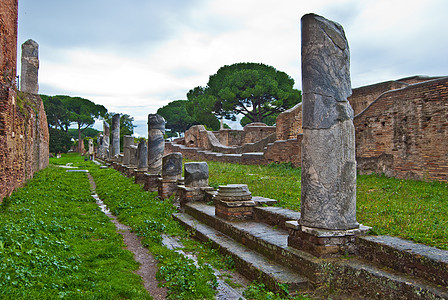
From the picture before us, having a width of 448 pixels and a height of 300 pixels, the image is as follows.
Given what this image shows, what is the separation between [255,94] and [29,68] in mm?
22399

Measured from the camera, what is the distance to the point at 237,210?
19.6ft

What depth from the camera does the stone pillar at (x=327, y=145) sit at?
3.85m

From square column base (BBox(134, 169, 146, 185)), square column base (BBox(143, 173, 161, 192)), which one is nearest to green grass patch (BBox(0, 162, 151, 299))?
square column base (BBox(143, 173, 161, 192))

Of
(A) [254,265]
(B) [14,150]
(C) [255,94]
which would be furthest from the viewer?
(C) [255,94]

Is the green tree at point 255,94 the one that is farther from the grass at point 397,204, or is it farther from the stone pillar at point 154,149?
the grass at point 397,204

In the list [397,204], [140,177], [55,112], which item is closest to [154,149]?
[140,177]

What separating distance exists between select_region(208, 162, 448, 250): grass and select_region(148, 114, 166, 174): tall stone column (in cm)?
316

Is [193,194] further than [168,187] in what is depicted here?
No

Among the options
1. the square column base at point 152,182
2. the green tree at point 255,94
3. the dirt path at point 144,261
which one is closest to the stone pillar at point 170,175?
Answer: the square column base at point 152,182

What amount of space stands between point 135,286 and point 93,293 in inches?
24.3

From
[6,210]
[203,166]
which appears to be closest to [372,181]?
[203,166]

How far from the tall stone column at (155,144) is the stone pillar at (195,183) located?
147 inches

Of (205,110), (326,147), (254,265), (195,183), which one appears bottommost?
(254,265)

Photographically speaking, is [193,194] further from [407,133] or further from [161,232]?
[407,133]
